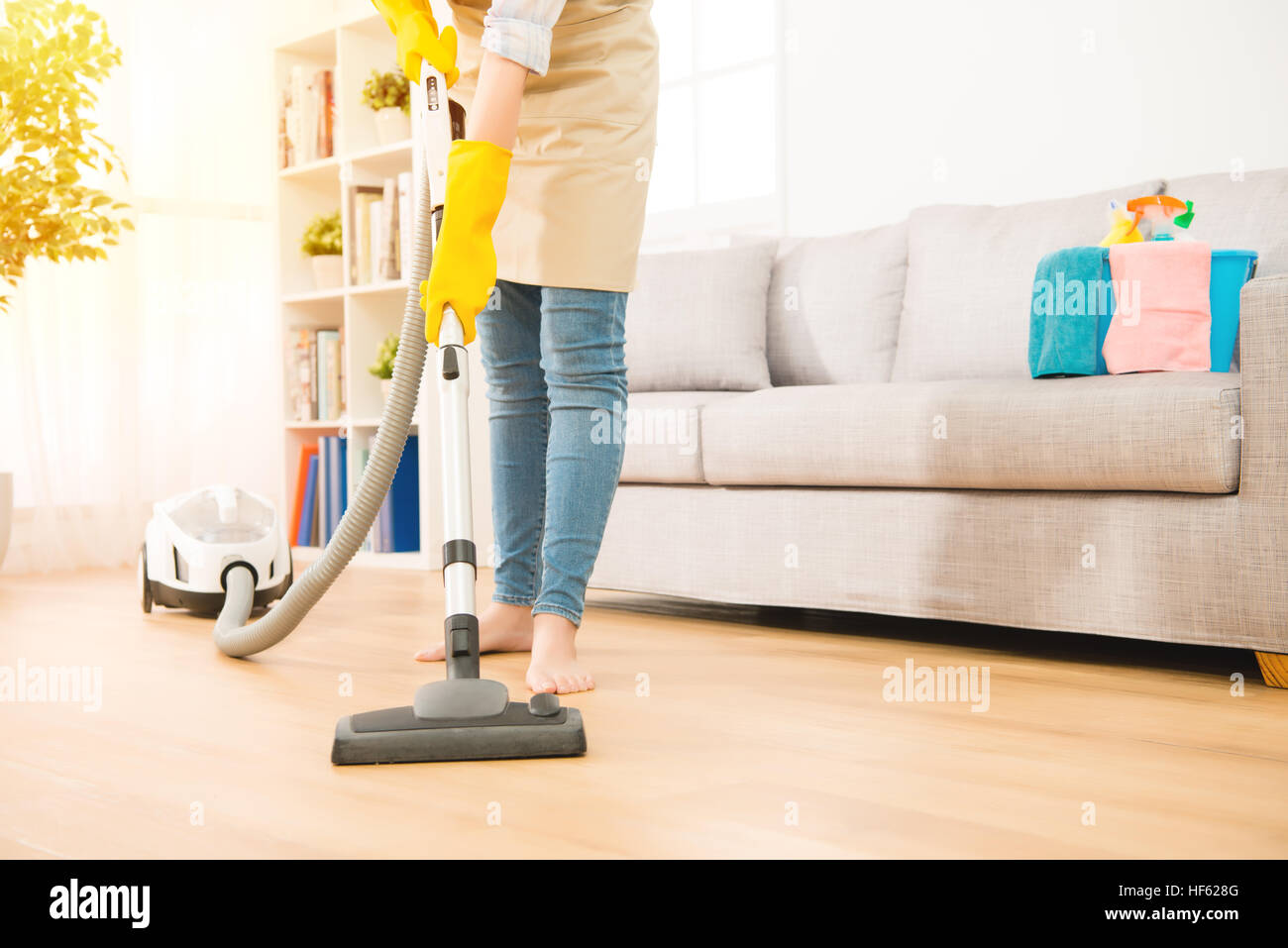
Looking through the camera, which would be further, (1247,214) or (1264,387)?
(1247,214)

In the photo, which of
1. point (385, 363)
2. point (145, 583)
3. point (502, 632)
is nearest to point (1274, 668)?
point (502, 632)

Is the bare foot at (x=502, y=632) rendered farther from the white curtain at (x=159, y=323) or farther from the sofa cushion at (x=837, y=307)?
the white curtain at (x=159, y=323)

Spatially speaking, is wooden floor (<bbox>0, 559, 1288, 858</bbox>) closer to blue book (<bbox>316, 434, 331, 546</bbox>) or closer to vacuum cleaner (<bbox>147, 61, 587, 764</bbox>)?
vacuum cleaner (<bbox>147, 61, 587, 764</bbox>)

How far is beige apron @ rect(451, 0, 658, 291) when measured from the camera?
1557 mm

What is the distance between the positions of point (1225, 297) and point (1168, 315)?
10 cm

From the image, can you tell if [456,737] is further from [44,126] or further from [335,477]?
[335,477]

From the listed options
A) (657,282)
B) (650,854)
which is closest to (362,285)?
(657,282)

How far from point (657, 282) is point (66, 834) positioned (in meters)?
1.96

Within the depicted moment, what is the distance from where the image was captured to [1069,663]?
175 cm

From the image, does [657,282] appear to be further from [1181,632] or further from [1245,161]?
[1181,632]

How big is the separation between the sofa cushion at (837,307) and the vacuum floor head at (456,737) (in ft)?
4.97

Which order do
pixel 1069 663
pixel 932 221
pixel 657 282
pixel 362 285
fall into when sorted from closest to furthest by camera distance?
pixel 1069 663
pixel 932 221
pixel 657 282
pixel 362 285

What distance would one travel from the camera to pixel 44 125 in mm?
2826

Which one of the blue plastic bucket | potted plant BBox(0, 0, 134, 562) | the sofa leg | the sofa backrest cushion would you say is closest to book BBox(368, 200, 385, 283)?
potted plant BBox(0, 0, 134, 562)
